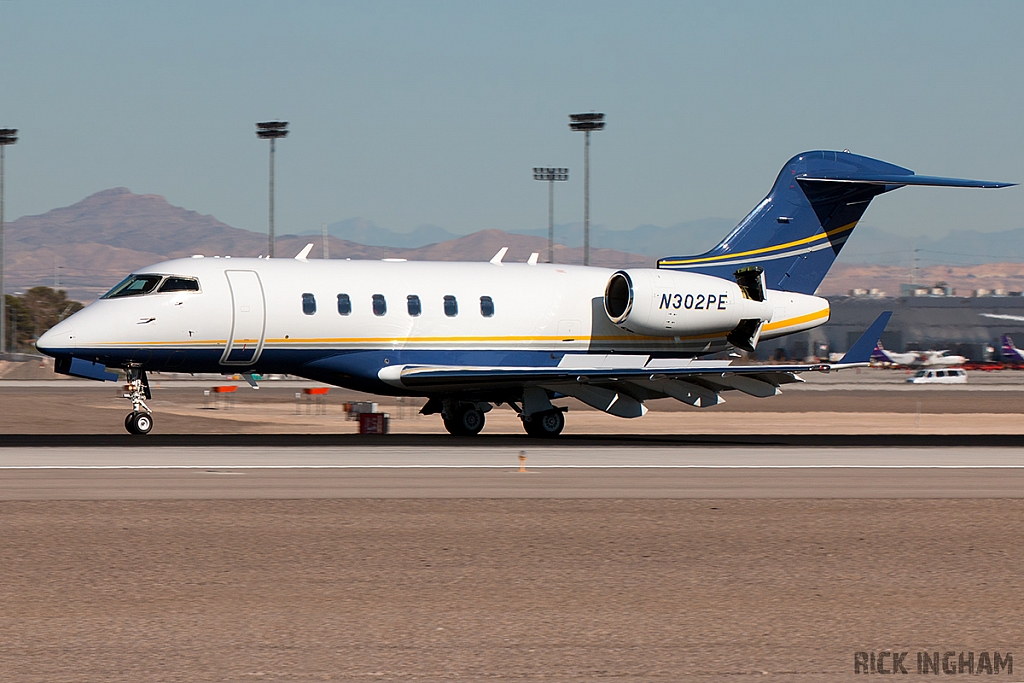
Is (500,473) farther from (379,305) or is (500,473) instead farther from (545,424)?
(545,424)

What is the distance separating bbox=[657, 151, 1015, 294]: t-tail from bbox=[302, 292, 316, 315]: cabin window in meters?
9.28

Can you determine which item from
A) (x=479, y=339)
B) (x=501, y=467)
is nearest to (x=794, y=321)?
(x=479, y=339)

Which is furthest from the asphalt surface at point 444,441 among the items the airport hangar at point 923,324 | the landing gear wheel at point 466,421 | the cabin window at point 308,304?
the airport hangar at point 923,324

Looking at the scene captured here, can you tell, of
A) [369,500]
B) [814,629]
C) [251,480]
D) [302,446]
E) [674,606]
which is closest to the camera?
[814,629]

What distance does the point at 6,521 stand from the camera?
14914 mm

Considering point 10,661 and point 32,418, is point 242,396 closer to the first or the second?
point 32,418

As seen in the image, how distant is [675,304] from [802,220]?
5047 mm

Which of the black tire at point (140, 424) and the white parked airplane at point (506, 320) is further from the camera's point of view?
the white parked airplane at point (506, 320)

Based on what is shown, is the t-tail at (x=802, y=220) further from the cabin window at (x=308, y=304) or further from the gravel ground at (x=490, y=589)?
the gravel ground at (x=490, y=589)

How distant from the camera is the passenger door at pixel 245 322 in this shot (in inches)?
1131

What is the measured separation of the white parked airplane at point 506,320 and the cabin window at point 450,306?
49 millimetres

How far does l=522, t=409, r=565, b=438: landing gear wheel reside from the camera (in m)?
30.9

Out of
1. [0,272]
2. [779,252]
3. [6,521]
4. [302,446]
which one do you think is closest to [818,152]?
[779,252]

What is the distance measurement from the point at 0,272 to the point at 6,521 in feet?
264
